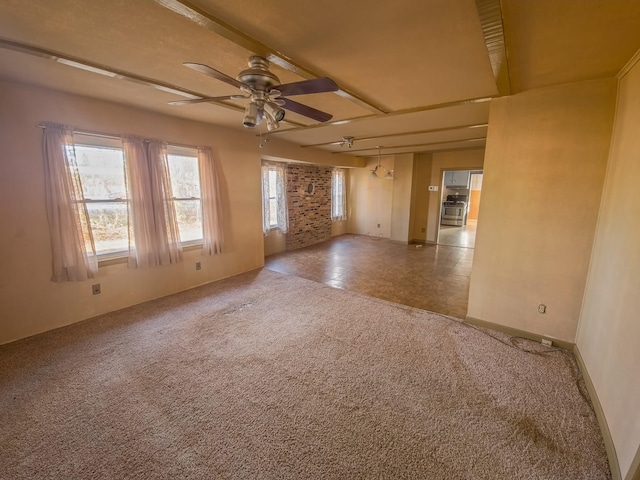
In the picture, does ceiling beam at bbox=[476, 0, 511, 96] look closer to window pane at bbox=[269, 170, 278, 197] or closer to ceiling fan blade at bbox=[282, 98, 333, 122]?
ceiling fan blade at bbox=[282, 98, 333, 122]

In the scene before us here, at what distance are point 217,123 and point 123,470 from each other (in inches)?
161

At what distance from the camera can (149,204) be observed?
3.50 meters

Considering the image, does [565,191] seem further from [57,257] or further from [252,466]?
[57,257]

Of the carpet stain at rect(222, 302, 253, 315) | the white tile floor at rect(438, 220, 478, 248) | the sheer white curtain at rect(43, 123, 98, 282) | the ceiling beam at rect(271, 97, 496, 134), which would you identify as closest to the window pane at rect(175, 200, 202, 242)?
the sheer white curtain at rect(43, 123, 98, 282)

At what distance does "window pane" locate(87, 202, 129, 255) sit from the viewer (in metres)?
3.19

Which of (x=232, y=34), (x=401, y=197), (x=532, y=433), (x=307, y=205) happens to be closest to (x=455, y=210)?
(x=401, y=197)

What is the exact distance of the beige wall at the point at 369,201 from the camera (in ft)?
26.9

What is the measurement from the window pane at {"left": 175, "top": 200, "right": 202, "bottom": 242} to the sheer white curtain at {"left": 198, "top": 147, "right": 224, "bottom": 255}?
16 centimetres

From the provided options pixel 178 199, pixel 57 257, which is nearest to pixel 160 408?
pixel 57 257

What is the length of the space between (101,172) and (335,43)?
3.12 metres

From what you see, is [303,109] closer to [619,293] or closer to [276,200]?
[619,293]

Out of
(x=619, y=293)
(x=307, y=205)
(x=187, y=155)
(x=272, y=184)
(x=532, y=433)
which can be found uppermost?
(x=187, y=155)

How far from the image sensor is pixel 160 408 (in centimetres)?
189

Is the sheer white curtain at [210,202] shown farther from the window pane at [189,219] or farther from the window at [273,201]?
the window at [273,201]
